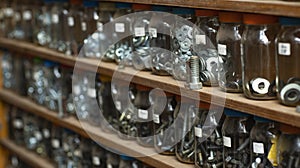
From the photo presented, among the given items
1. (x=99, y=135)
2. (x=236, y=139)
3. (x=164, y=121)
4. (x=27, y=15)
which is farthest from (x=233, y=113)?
(x=27, y=15)

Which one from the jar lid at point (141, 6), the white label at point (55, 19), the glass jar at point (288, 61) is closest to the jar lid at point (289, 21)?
the glass jar at point (288, 61)

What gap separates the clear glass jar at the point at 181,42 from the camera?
2.10 meters

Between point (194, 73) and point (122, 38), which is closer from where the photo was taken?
point (194, 73)

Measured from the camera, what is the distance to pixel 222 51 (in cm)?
193

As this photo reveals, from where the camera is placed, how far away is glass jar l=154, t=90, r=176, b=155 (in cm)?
224

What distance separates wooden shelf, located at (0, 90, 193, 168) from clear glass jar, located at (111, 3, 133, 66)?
0.97 feet

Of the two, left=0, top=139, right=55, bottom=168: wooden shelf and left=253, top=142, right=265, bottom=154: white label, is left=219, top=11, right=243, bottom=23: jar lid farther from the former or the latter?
left=0, top=139, right=55, bottom=168: wooden shelf

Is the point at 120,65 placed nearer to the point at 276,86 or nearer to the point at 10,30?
the point at 276,86

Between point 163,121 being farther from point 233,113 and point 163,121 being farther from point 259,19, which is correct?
point 259,19

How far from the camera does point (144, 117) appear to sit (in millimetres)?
2352

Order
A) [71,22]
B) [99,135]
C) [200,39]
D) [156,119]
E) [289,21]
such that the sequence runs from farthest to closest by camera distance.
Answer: [71,22] → [99,135] → [156,119] → [200,39] → [289,21]

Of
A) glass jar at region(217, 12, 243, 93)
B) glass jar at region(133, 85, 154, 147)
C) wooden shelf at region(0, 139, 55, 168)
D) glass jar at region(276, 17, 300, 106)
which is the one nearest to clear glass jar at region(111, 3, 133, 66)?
glass jar at region(133, 85, 154, 147)

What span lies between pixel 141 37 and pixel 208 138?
18.5 inches

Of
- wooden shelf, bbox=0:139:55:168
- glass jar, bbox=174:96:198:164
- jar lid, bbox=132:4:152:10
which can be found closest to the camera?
glass jar, bbox=174:96:198:164
